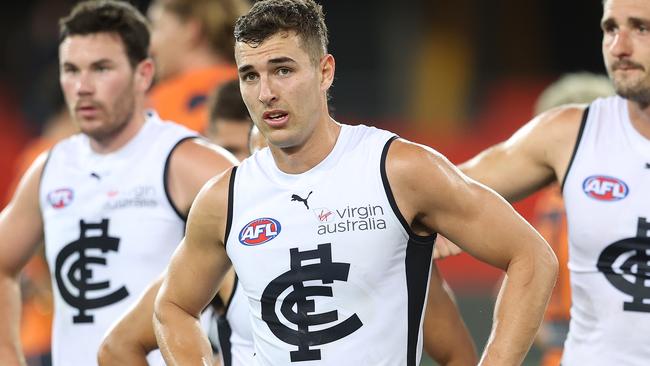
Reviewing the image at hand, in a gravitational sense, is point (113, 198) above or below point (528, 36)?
below

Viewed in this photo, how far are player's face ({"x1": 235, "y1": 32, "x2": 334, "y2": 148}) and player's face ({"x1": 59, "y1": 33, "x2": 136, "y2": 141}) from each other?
1.57 m

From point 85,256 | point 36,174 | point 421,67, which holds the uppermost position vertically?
point 421,67

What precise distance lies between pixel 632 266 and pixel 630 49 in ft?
2.59

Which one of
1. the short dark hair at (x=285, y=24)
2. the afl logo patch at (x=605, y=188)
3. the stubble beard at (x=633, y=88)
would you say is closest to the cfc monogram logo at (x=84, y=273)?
the short dark hair at (x=285, y=24)

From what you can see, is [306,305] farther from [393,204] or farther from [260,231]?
[393,204]

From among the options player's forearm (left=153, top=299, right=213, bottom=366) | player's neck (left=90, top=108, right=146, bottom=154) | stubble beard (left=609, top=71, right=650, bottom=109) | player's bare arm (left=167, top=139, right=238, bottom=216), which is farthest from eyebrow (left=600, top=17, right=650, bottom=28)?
player's neck (left=90, top=108, right=146, bottom=154)

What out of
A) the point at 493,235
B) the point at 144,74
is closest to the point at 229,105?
the point at 144,74

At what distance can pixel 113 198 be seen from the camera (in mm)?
5176

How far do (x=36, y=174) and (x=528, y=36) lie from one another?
10419mm

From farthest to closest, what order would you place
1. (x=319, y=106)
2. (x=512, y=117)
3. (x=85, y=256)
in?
(x=512, y=117) → (x=85, y=256) → (x=319, y=106)

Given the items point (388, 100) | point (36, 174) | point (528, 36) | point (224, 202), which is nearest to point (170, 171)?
point (36, 174)

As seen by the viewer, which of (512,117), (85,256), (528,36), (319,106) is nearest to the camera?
(319,106)

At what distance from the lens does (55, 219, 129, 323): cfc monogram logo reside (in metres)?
5.10

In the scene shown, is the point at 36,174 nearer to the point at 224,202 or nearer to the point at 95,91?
the point at 95,91
